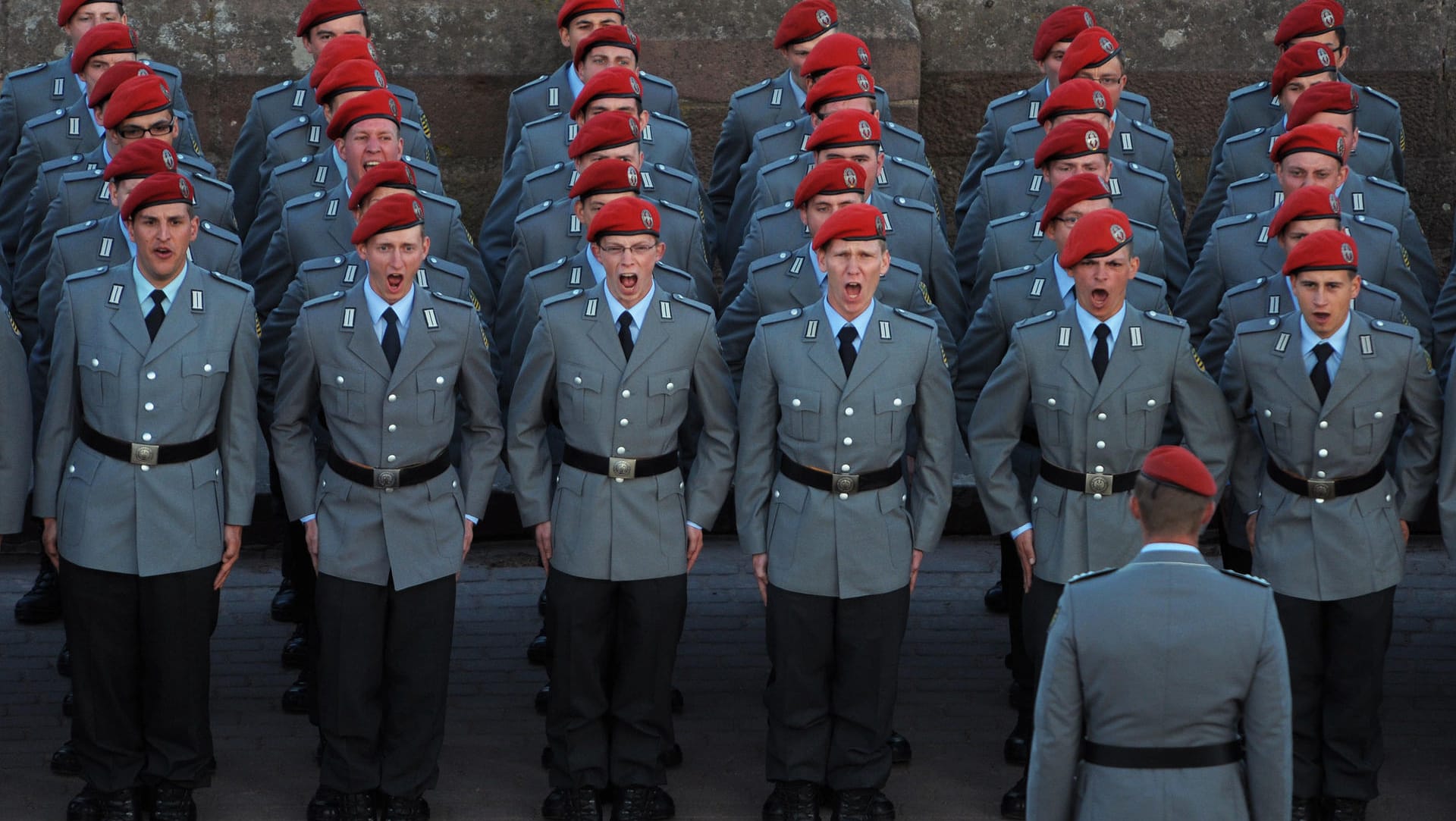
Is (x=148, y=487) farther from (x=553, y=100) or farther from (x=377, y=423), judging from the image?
(x=553, y=100)

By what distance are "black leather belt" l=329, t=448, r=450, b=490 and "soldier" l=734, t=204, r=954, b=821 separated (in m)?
0.95

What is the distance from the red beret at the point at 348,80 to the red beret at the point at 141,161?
0.84 meters

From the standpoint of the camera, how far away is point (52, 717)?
7.06 m

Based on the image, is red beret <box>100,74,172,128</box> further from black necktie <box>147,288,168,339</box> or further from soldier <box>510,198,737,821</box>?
soldier <box>510,198,737,821</box>

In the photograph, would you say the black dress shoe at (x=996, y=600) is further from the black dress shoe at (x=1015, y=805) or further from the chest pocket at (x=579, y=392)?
the chest pocket at (x=579, y=392)

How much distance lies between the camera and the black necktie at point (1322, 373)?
616 centimetres

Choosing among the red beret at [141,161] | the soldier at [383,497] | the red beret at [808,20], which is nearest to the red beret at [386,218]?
the soldier at [383,497]

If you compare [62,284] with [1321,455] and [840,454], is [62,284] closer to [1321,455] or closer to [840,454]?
[840,454]

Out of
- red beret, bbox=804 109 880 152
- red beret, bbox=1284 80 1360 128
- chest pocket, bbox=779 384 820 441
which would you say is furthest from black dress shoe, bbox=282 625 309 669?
red beret, bbox=1284 80 1360 128

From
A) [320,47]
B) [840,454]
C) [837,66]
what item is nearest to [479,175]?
[320,47]

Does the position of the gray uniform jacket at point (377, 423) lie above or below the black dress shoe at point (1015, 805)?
above

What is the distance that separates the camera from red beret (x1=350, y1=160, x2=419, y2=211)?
643cm

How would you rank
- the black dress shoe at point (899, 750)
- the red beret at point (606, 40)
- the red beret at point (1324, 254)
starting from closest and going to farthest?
the red beret at point (1324, 254) → the black dress shoe at point (899, 750) → the red beret at point (606, 40)

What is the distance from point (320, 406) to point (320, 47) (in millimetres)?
2144
